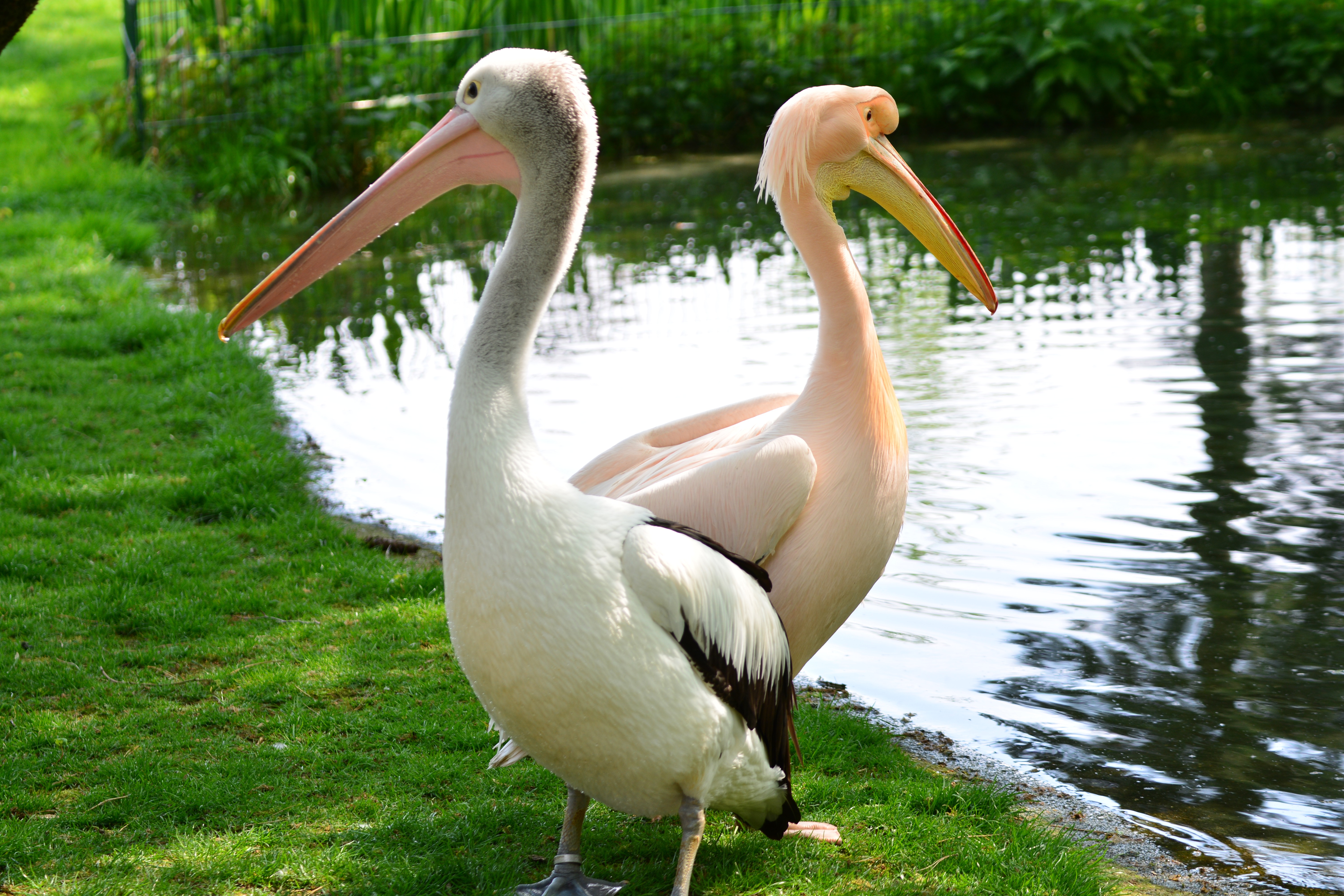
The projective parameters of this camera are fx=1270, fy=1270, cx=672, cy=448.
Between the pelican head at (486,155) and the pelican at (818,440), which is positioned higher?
the pelican head at (486,155)

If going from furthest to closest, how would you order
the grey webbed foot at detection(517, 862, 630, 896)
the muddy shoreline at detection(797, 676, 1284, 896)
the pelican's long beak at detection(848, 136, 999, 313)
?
the pelican's long beak at detection(848, 136, 999, 313) < the muddy shoreline at detection(797, 676, 1284, 896) < the grey webbed foot at detection(517, 862, 630, 896)

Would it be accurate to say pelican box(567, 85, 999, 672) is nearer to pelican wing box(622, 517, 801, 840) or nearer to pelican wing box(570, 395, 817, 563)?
pelican wing box(570, 395, 817, 563)

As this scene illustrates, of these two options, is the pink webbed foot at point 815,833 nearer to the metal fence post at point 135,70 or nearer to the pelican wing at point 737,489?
the pelican wing at point 737,489

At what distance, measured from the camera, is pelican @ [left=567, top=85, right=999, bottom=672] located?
9.21 feet

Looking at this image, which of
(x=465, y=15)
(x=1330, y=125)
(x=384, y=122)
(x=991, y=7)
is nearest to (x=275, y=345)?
(x=384, y=122)

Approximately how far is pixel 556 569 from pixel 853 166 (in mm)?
1407

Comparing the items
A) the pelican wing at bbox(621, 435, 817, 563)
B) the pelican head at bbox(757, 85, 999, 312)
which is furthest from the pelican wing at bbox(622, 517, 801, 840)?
the pelican head at bbox(757, 85, 999, 312)

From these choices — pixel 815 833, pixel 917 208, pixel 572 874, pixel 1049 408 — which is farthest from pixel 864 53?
pixel 572 874

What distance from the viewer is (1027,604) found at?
4.13 meters

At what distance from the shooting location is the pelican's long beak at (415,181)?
2.49 m

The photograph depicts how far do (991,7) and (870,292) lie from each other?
7.30 metres

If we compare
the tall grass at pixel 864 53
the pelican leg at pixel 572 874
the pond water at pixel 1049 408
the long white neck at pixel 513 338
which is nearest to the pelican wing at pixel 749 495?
the long white neck at pixel 513 338

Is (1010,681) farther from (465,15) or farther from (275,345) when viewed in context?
(465,15)

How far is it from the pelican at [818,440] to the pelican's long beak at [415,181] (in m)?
0.79
